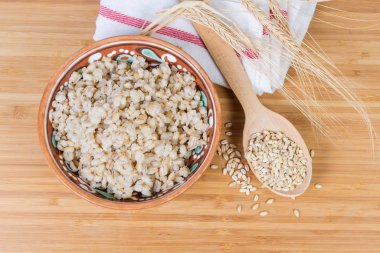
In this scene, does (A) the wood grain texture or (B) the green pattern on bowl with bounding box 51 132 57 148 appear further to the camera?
(A) the wood grain texture

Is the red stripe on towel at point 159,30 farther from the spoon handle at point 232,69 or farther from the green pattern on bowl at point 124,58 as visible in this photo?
the green pattern on bowl at point 124,58

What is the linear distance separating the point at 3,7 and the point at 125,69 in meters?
0.56

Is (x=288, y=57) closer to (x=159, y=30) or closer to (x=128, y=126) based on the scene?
(x=159, y=30)

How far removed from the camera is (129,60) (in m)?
1.55

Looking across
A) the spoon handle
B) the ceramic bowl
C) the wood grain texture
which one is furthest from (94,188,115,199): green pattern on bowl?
Answer: the spoon handle

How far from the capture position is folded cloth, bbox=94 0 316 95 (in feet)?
5.36

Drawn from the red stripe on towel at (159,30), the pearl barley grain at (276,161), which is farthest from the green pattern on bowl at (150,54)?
the pearl barley grain at (276,161)

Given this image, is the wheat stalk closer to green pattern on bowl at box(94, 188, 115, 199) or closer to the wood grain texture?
the wood grain texture

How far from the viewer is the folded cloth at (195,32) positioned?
1634 mm

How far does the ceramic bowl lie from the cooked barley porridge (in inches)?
0.9

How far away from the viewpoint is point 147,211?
63.3 inches

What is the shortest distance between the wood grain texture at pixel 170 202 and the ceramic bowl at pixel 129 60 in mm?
191

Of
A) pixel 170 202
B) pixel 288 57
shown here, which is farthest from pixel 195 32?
pixel 170 202

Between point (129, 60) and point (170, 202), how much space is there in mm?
499
